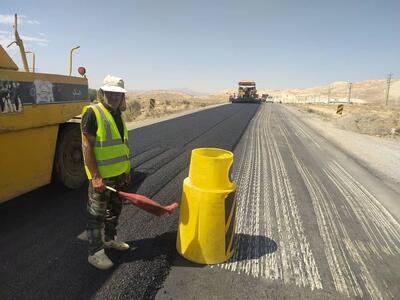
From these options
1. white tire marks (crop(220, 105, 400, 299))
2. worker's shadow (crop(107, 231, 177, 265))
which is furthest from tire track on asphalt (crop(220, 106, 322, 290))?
worker's shadow (crop(107, 231, 177, 265))

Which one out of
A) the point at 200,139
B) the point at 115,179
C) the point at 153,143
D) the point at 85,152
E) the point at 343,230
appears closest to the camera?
the point at 85,152

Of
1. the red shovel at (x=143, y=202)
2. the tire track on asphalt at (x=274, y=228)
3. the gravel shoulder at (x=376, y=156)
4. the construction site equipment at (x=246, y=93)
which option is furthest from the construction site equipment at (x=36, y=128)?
the construction site equipment at (x=246, y=93)

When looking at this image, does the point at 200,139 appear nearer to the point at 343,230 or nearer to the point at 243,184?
the point at 243,184

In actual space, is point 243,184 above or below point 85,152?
below

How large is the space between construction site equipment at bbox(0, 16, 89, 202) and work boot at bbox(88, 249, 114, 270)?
154cm

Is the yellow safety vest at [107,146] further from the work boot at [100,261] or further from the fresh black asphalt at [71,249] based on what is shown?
the fresh black asphalt at [71,249]

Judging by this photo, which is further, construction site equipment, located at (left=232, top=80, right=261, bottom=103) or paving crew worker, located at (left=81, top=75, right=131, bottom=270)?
construction site equipment, located at (left=232, top=80, right=261, bottom=103)

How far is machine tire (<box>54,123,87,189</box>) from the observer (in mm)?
5152

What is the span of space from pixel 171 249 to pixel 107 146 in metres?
1.48

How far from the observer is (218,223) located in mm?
3609

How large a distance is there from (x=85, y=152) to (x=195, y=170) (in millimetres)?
1190

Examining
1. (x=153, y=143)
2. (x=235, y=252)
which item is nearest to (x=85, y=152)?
(x=235, y=252)

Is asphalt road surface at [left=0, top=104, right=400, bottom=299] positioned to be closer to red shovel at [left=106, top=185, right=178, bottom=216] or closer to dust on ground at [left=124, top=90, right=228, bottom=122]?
red shovel at [left=106, top=185, right=178, bottom=216]

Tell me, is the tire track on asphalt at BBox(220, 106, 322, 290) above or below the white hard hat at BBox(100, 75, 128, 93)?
below
